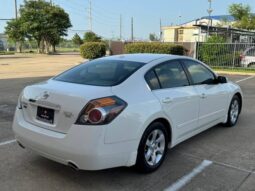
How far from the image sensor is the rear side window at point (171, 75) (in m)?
4.29

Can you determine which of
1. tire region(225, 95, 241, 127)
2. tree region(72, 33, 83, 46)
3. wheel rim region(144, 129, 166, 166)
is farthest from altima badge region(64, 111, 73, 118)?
tree region(72, 33, 83, 46)

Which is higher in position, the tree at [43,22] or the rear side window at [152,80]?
the tree at [43,22]

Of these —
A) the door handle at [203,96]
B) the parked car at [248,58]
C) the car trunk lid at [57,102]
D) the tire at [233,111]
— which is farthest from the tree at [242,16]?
the car trunk lid at [57,102]

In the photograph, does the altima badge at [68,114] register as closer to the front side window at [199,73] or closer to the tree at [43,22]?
the front side window at [199,73]

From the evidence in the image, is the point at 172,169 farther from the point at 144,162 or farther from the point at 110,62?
the point at 110,62

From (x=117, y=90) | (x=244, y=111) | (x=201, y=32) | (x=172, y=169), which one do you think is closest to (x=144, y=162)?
(x=172, y=169)

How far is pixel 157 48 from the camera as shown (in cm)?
2056

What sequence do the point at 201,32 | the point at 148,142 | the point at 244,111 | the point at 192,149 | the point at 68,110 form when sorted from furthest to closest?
the point at 201,32 < the point at 244,111 < the point at 192,149 < the point at 148,142 < the point at 68,110

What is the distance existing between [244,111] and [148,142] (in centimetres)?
440

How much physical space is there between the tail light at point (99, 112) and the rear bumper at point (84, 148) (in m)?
0.06

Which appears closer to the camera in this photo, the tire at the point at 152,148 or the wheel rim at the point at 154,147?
the tire at the point at 152,148

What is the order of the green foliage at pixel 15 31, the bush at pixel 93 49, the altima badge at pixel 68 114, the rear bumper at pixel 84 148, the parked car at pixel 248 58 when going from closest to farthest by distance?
the rear bumper at pixel 84 148 → the altima badge at pixel 68 114 → the parked car at pixel 248 58 → the bush at pixel 93 49 → the green foliage at pixel 15 31

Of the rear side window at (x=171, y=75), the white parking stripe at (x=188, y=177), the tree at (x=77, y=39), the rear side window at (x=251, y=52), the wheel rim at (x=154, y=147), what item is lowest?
the white parking stripe at (x=188, y=177)

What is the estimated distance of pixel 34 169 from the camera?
4.10m
